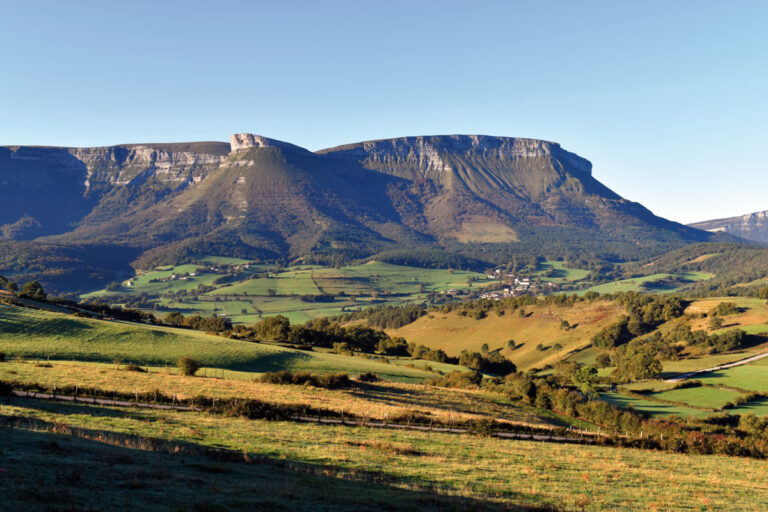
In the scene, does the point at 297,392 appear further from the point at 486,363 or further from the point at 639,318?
the point at 639,318

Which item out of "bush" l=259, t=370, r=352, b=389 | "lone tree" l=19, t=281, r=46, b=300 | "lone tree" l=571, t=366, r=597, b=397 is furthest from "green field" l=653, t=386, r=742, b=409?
"lone tree" l=19, t=281, r=46, b=300

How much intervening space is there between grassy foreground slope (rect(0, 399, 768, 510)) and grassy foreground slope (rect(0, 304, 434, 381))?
106ft

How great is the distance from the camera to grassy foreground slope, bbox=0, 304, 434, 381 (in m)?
60.0

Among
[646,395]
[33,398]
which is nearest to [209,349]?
[33,398]

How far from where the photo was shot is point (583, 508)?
19000 millimetres

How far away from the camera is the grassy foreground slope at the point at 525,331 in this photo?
159 meters

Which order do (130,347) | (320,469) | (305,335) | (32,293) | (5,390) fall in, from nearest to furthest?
(320,469) < (5,390) < (130,347) < (32,293) < (305,335)

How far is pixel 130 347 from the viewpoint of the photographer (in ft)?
217

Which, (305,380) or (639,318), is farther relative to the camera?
(639,318)

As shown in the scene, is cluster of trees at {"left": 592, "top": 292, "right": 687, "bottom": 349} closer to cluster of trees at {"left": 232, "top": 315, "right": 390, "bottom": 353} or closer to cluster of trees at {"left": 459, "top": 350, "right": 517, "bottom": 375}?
cluster of trees at {"left": 459, "top": 350, "right": 517, "bottom": 375}

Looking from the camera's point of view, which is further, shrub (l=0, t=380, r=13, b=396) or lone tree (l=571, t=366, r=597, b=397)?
lone tree (l=571, t=366, r=597, b=397)

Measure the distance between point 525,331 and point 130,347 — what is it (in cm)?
14062

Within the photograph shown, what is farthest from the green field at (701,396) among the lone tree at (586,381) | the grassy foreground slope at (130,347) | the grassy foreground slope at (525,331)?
the grassy foreground slope at (525,331)

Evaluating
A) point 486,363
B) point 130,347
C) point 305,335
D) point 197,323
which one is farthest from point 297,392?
point 197,323
